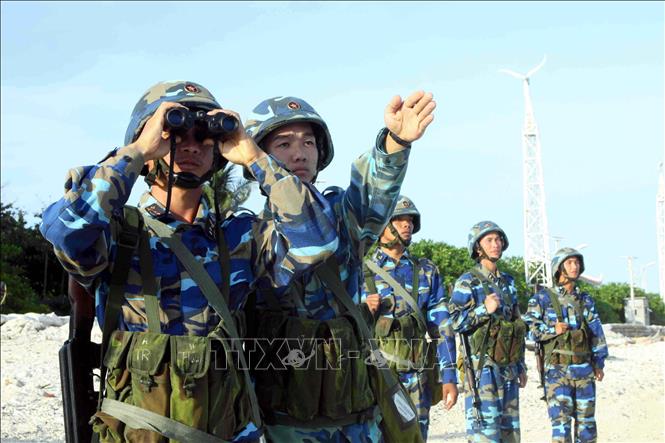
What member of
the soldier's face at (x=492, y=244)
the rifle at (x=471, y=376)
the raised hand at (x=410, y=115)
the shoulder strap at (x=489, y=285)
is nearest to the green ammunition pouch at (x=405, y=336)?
the rifle at (x=471, y=376)

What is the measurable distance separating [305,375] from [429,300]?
15.3ft

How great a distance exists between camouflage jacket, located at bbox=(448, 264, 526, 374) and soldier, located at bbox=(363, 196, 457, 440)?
1058mm

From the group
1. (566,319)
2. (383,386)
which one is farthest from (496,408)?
(383,386)

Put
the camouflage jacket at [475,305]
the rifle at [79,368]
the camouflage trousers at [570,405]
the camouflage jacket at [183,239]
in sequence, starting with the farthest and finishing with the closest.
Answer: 1. the camouflage trousers at [570,405]
2. the camouflage jacket at [475,305]
3. the rifle at [79,368]
4. the camouflage jacket at [183,239]

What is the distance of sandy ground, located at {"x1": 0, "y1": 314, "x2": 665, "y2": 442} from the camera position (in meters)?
13.3

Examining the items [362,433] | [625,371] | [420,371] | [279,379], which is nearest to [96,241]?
[279,379]

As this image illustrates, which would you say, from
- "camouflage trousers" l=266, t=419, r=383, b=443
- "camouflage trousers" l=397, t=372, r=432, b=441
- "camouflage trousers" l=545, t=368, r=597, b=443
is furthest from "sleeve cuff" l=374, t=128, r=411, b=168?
"camouflage trousers" l=545, t=368, r=597, b=443

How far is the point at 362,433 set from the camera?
436cm

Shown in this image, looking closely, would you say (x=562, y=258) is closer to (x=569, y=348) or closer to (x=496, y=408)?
(x=569, y=348)

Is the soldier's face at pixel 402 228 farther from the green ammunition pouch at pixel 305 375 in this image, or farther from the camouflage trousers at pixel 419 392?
the green ammunition pouch at pixel 305 375

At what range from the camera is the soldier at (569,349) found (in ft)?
36.9

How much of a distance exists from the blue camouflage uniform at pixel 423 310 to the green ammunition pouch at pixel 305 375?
418 centimetres

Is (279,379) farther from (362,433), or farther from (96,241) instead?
(96,241)

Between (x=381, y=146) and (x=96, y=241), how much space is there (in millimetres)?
1296
